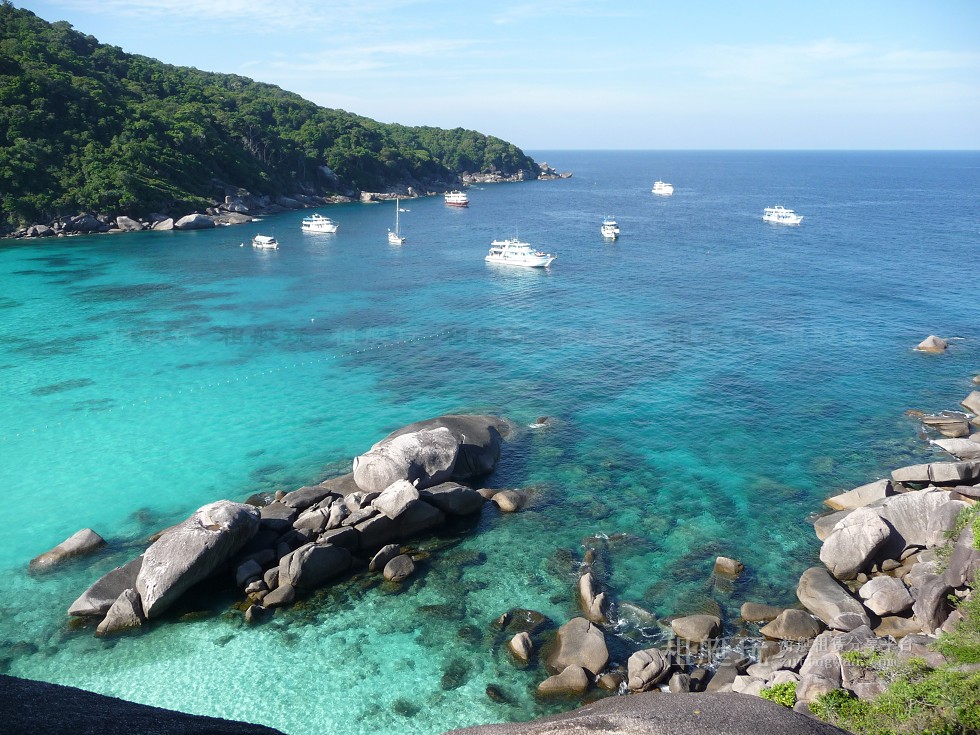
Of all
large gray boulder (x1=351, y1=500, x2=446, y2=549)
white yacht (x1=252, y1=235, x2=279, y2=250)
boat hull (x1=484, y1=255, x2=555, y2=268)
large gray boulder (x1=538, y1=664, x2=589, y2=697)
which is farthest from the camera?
white yacht (x1=252, y1=235, x2=279, y2=250)

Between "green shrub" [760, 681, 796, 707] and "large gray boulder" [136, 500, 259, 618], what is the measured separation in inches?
763

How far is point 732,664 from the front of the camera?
2070 cm

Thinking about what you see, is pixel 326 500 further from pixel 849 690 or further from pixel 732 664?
pixel 849 690

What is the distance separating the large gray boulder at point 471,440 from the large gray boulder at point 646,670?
43.7ft

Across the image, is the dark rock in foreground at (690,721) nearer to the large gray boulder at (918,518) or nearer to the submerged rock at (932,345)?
the large gray boulder at (918,518)

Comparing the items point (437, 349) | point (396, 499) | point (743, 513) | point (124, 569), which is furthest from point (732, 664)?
point (437, 349)

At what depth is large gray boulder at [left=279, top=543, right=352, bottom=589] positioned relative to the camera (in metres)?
24.8

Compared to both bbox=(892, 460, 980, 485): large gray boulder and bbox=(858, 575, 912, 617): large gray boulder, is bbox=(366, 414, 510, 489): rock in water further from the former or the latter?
bbox=(892, 460, 980, 485): large gray boulder

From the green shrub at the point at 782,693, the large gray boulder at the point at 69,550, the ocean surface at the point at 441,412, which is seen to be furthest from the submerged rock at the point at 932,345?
the large gray boulder at the point at 69,550

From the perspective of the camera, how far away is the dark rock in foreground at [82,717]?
956 centimetres

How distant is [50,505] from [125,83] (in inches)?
5335

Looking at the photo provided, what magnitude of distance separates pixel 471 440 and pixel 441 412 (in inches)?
284

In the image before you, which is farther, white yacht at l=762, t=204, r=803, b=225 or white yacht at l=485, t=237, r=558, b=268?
white yacht at l=762, t=204, r=803, b=225

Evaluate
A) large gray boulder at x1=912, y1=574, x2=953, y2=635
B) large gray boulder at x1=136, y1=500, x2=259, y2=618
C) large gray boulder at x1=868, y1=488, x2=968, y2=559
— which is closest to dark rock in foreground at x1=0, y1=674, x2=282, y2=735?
large gray boulder at x1=136, y1=500, x2=259, y2=618
